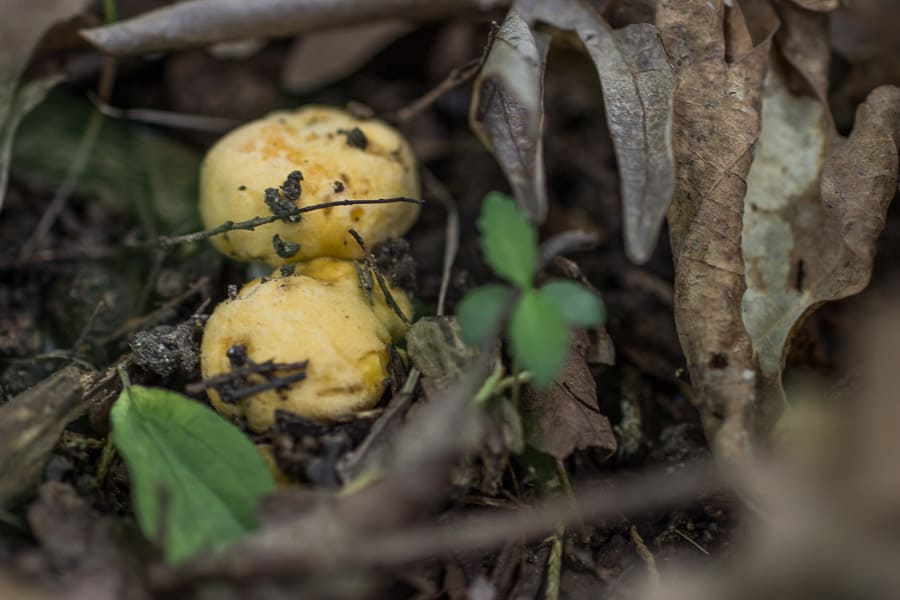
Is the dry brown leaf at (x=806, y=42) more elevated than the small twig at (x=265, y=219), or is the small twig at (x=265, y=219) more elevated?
the dry brown leaf at (x=806, y=42)

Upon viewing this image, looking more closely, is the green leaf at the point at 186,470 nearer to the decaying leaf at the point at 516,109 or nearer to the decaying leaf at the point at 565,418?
the decaying leaf at the point at 565,418

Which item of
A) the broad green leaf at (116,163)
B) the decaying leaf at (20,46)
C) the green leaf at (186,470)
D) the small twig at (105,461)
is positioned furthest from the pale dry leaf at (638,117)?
the decaying leaf at (20,46)

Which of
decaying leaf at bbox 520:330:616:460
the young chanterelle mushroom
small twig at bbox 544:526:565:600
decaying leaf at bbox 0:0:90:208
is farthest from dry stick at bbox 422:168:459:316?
decaying leaf at bbox 0:0:90:208

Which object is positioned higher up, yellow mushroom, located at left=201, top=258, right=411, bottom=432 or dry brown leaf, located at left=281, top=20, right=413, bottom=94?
dry brown leaf, located at left=281, top=20, right=413, bottom=94

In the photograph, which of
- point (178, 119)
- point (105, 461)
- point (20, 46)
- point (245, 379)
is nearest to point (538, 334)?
point (245, 379)

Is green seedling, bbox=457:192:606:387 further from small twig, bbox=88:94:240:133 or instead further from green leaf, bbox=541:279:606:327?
small twig, bbox=88:94:240:133

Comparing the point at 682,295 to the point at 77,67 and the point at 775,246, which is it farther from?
the point at 77,67
